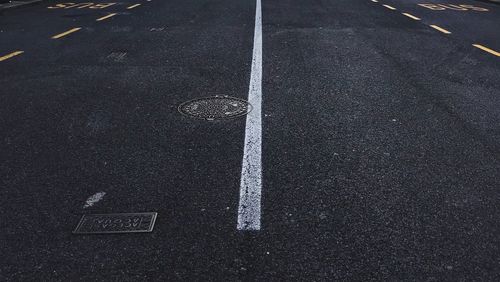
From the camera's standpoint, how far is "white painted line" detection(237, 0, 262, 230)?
148 inches

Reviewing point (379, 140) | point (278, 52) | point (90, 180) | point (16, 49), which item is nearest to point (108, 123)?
point (90, 180)

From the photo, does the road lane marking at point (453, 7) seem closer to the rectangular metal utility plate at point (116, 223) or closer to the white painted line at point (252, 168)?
the white painted line at point (252, 168)

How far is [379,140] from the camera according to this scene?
5.21 metres

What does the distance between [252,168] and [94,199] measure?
148 centimetres

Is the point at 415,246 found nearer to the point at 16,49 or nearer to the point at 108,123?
the point at 108,123

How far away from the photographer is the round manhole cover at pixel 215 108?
5.97 m

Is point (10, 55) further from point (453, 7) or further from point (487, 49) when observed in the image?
point (453, 7)

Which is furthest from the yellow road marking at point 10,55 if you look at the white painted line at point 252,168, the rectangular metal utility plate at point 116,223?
the rectangular metal utility plate at point 116,223

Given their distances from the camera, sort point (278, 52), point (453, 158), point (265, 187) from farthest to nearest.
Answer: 1. point (278, 52)
2. point (453, 158)
3. point (265, 187)

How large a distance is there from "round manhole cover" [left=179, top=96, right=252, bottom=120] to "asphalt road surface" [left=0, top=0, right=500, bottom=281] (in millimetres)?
179

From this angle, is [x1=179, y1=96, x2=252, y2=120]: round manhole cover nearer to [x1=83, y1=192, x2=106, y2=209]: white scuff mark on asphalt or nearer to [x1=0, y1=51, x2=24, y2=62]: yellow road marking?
[x1=83, y1=192, x2=106, y2=209]: white scuff mark on asphalt

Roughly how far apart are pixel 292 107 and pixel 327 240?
304 centimetres

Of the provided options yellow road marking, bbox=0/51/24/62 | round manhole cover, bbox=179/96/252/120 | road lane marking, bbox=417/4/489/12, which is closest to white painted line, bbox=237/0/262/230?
round manhole cover, bbox=179/96/252/120

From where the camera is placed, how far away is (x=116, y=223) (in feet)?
12.1
